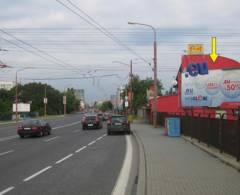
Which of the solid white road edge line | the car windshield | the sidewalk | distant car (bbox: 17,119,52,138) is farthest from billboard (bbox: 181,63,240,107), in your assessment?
the solid white road edge line

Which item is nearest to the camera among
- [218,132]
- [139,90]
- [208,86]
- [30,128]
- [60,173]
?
[60,173]

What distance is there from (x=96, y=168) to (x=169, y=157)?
3.33m

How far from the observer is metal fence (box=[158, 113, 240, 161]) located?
16156 millimetres

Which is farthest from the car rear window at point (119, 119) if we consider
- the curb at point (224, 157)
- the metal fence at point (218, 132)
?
the curb at point (224, 157)

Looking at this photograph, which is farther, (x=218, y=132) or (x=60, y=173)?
(x=218, y=132)

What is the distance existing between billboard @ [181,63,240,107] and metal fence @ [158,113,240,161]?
6.24m

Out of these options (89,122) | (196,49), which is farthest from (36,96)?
(196,49)

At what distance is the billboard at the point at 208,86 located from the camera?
33.9 m

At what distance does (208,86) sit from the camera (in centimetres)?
3619

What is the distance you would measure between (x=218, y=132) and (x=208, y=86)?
56.1 ft

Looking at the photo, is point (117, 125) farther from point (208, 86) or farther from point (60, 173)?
point (60, 173)

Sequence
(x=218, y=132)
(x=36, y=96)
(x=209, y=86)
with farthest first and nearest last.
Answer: (x=36, y=96)
(x=209, y=86)
(x=218, y=132)

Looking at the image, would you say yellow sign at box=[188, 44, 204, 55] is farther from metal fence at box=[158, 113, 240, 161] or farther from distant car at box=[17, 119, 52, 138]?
metal fence at box=[158, 113, 240, 161]

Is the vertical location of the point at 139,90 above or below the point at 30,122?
above
